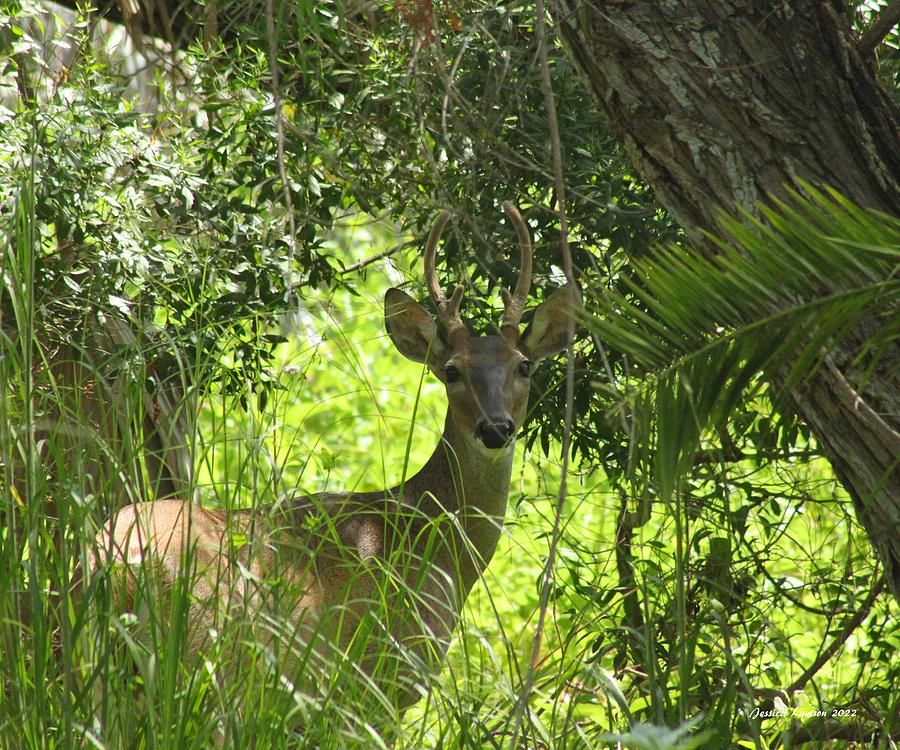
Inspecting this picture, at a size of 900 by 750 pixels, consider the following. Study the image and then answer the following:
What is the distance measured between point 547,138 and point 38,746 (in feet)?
8.27

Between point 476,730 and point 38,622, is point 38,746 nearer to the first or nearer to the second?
point 38,622

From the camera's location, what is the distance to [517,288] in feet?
13.9

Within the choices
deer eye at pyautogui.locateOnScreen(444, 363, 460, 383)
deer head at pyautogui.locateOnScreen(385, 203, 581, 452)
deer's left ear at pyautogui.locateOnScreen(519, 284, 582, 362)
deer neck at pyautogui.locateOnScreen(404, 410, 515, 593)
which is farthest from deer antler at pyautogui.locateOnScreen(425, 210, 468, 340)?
deer neck at pyautogui.locateOnScreen(404, 410, 515, 593)

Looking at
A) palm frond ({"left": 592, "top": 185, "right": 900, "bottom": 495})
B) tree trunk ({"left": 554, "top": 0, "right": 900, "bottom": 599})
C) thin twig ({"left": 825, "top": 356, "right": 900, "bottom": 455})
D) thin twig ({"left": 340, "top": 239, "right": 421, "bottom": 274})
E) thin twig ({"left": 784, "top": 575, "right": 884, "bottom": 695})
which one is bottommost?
thin twig ({"left": 784, "top": 575, "right": 884, "bottom": 695})

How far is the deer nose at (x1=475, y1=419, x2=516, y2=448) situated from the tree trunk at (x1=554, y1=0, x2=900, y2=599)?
1.46m

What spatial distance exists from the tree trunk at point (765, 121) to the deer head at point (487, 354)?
131cm

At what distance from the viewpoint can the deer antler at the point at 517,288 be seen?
382 centimetres

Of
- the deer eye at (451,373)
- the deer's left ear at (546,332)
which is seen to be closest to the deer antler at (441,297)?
the deer eye at (451,373)

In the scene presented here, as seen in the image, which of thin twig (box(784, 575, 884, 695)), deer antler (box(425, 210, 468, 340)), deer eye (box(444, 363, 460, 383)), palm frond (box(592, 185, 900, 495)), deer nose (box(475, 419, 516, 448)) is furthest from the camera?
deer eye (box(444, 363, 460, 383))

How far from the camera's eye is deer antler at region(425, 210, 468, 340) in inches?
161

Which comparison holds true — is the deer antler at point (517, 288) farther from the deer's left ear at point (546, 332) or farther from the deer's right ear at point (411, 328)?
the deer's right ear at point (411, 328)

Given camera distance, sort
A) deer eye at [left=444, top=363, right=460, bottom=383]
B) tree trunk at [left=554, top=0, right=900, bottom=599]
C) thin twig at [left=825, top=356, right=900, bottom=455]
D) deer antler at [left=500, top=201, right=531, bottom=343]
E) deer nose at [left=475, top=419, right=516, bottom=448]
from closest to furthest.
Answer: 1. thin twig at [left=825, top=356, right=900, bottom=455]
2. tree trunk at [left=554, top=0, right=900, bottom=599]
3. deer antler at [left=500, top=201, right=531, bottom=343]
4. deer nose at [left=475, top=419, right=516, bottom=448]
5. deer eye at [left=444, top=363, right=460, bottom=383]

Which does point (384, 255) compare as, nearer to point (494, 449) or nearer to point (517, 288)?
point (517, 288)

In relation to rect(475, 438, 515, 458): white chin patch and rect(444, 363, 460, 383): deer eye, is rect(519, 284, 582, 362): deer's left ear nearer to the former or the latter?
rect(444, 363, 460, 383): deer eye
